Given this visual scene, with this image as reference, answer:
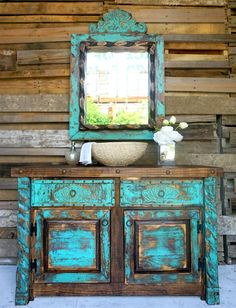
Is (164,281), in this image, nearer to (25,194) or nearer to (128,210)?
(128,210)

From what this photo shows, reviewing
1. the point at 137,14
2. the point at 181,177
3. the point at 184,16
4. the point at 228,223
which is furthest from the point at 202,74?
the point at 228,223

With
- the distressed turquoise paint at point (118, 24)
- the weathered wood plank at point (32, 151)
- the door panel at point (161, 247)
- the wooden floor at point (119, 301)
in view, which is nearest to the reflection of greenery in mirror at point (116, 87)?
the distressed turquoise paint at point (118, 24)

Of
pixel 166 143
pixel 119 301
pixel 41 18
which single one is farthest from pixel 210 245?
pixel 41 18

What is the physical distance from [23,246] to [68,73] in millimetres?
1740

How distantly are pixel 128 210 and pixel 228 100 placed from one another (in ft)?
5.37

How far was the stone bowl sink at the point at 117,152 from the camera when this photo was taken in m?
2.31

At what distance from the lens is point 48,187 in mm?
2219

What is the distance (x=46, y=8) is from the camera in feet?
10.0

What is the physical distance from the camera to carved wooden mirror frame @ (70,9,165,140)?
2918mm

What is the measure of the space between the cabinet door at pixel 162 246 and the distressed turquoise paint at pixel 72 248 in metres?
0.28

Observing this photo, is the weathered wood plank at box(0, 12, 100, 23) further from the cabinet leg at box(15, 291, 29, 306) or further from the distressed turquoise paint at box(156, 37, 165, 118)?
the cabinet leg at box(15, 291, 29, 306)

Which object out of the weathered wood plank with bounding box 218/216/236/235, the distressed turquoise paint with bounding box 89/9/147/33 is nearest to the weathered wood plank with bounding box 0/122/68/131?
the distressed turquoise paint with bounding box 89/9/147/33

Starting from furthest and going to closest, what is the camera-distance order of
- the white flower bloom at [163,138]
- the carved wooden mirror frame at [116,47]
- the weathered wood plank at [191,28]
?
the weathered wood plank at [191,28] → the carved wooden mirror frame at [116,47] → the white flower bloom at [163,138]

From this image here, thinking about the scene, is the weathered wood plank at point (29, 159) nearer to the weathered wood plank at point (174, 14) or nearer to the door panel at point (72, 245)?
the door panel at point (72, 245)
